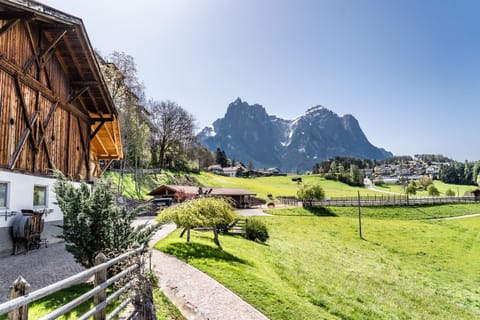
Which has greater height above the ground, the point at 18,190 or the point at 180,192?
the point at 18,190

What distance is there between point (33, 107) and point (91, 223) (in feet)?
26.0

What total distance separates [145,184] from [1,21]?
1425 inches

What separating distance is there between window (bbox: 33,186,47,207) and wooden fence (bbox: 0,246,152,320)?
821 cm

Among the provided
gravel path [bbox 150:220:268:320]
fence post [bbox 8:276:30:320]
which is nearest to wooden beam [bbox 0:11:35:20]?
gravel path [bbox 150:220:268:320]

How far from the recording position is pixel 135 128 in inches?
1483

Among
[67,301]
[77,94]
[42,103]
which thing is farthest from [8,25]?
[67,301]

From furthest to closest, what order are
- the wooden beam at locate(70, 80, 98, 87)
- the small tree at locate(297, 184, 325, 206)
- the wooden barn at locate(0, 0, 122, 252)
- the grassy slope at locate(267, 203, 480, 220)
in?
the small tree at locate(297, 184, 325, 206)
the grassy slope at locate(267, 203, 480, 220)
the wooden beam at locate(70, 80, 98, 87)
the wooden barn at locate(0, 0, 122, 252)

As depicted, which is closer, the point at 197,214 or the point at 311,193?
the point at 197,214

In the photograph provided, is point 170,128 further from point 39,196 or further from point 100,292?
point 100,292

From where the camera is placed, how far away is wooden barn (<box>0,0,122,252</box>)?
10648 mm

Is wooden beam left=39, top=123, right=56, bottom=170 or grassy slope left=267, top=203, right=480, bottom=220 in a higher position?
wooden beam left=39, top=123, right=56, bottom=170

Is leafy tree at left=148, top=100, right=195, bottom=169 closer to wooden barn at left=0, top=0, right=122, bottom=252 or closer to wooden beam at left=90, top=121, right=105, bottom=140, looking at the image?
wooden beam at left=90, top=121, right=105, bottom=140

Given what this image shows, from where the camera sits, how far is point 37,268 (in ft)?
31.4

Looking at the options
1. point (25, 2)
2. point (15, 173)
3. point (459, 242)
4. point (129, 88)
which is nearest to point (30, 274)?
point (15, 173)
